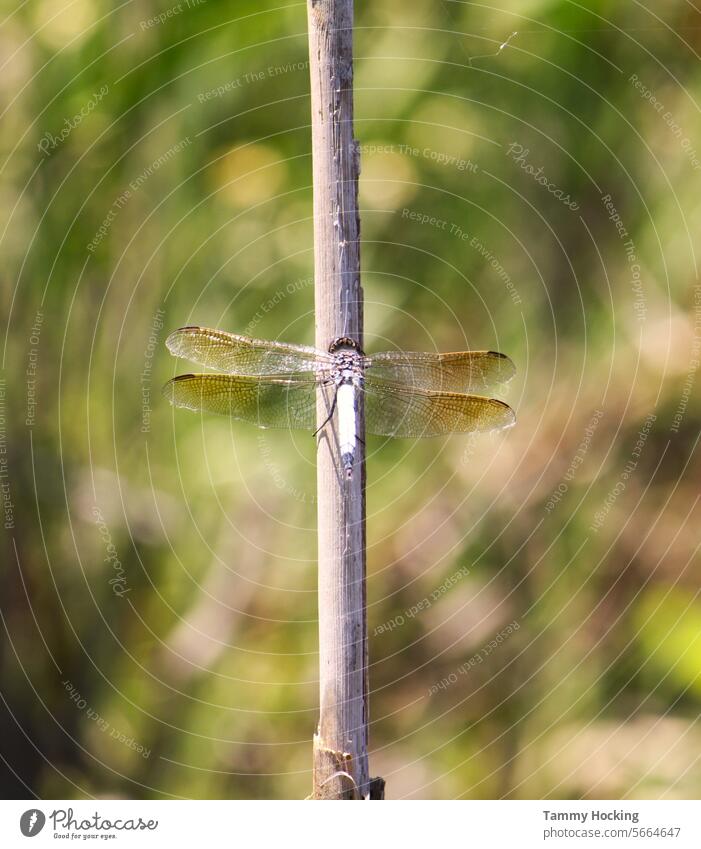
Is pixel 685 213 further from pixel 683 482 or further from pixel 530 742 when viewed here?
pixel 530 742

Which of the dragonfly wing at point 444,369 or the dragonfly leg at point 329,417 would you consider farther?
the dragonfly wing at point 444,369

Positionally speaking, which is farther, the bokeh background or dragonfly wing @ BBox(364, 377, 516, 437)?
the bokeh background

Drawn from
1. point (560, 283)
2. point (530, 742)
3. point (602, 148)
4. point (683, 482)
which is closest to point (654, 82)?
point (602, 148)

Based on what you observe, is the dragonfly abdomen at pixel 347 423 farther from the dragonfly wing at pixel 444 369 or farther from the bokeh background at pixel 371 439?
the bokeh background at pixel 371 439

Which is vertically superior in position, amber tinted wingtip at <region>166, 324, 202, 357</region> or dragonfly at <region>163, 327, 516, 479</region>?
amber tinted wingtip at <region>166, 324, 202, 357</region>

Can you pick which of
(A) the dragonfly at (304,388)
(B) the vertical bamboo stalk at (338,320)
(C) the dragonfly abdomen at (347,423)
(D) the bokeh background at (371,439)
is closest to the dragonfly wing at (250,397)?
(A) the dragonfly at (304,388)

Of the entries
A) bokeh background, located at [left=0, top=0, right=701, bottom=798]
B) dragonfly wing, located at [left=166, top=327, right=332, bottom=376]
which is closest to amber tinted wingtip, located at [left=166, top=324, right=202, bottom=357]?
dragonfly wing, located at [left=166, top=327, right=332, bottom=376]

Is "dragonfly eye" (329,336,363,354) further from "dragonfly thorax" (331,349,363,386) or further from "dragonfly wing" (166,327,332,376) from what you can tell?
"dragonfly wing" (166,327,332,376)
